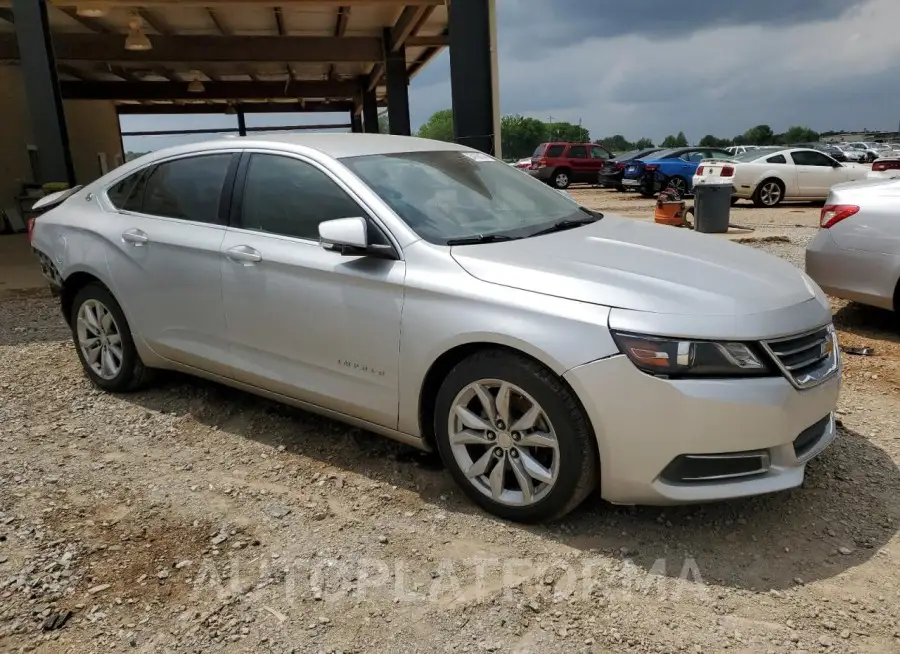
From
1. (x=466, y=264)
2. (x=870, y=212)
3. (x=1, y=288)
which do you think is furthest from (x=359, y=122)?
(x=466, y=264)

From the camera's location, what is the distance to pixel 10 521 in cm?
316

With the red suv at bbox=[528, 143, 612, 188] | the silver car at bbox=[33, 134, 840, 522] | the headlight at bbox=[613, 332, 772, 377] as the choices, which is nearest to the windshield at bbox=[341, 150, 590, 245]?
the silver car at bbox=[33, 134, 840, 522]

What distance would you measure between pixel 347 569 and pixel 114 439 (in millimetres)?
1960

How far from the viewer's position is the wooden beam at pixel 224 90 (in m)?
18.8

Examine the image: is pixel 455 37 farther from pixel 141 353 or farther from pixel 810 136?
pixel 810 136

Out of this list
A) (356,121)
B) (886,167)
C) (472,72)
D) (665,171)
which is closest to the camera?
(472,72)

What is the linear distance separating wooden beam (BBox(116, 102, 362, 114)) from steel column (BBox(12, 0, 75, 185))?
16.8m

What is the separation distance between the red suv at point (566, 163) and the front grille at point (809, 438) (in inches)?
961

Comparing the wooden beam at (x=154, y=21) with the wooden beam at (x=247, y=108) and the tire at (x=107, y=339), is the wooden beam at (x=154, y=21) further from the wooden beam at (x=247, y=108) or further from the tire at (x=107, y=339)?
the wooden beam at (x=247, y=108)

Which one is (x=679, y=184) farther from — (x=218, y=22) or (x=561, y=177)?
(x=218, y=22)

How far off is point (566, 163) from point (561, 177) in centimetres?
58

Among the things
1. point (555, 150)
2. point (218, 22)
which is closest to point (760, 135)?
point (555, 150)

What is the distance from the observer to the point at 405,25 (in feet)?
38.8

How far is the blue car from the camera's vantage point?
68.3 ft
